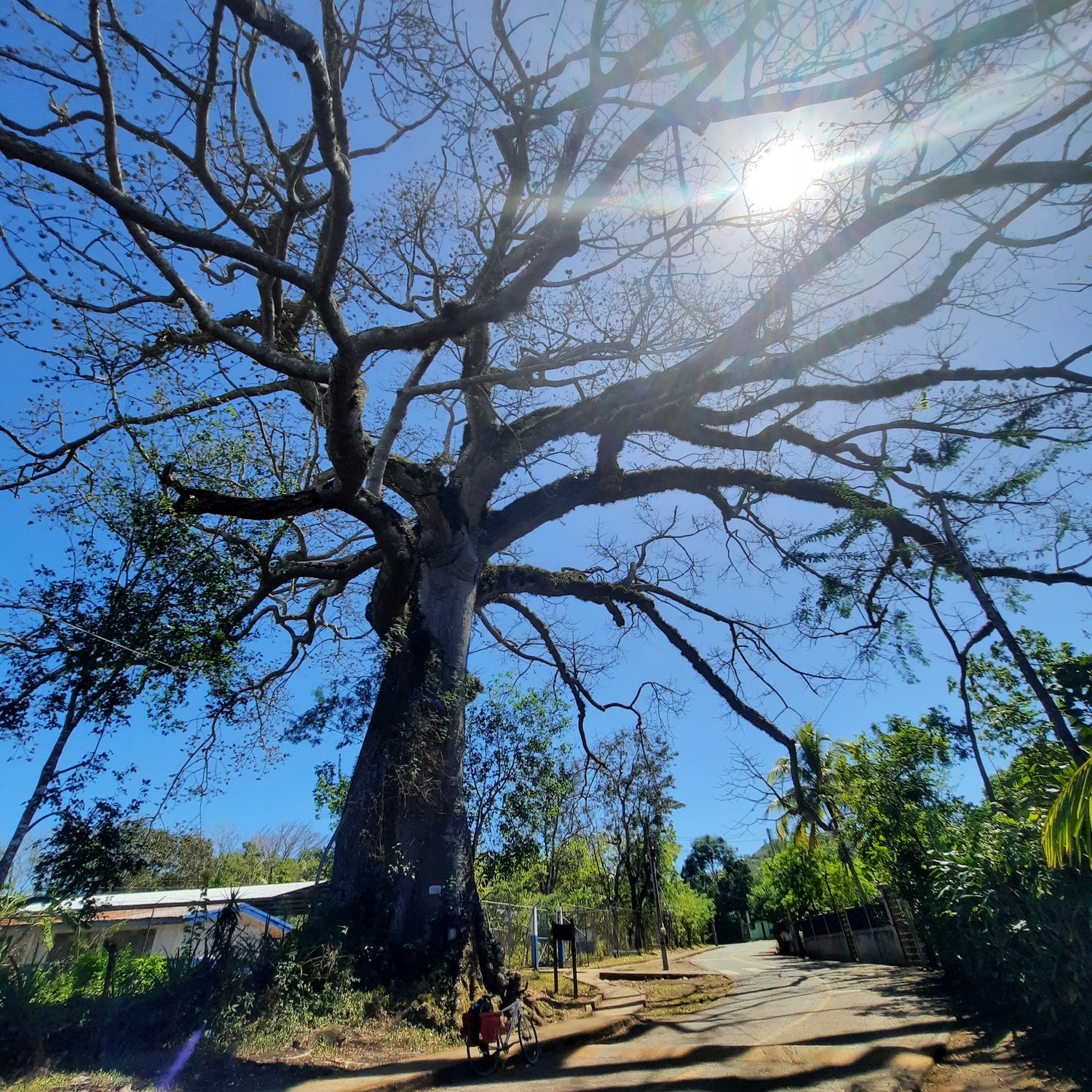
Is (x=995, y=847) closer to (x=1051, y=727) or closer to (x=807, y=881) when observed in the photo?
(x=1051, y=727)

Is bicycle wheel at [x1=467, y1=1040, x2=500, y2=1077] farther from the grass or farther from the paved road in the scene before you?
the grass

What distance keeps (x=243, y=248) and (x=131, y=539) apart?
3.18 m

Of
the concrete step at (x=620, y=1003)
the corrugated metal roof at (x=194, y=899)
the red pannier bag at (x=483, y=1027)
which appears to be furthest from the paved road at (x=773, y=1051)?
the corrugated metal roof at (x=194, y=899)

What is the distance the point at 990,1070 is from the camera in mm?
5113

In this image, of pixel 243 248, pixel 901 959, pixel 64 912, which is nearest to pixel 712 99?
pixel 243 248

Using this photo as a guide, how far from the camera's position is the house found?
20.4 ft

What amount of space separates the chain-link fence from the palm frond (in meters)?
6.39

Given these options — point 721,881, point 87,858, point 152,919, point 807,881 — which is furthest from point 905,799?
point 721,881

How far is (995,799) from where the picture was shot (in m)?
5.92

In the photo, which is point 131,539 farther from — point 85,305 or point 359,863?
point 359,863

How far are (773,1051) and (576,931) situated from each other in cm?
402

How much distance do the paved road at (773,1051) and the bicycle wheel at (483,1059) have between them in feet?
0.36

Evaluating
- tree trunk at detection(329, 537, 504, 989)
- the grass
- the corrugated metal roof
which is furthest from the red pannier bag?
the grass

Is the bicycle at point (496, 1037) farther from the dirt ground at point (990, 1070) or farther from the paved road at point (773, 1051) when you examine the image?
the dirt ground at point (990, 1070)
